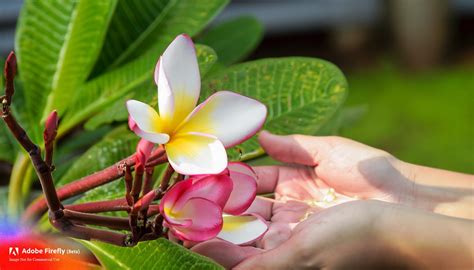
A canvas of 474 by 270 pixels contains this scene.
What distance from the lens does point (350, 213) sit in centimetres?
86

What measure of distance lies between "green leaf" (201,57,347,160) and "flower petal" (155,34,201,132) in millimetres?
264

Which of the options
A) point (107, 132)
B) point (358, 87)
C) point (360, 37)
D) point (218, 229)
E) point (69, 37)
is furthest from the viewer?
point (360, 37)

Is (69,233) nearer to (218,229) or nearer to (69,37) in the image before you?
(218,229)

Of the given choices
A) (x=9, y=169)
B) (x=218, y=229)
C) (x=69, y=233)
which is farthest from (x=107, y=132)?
(x=218, y=229)

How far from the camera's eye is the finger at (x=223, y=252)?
32.6 inches

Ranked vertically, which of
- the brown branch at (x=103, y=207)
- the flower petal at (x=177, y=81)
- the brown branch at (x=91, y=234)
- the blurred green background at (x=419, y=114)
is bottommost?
the blurred green background at (x=419, y=114)

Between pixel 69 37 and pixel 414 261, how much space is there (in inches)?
20.0

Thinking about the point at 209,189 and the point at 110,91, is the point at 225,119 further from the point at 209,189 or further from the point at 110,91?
the point at 110,91

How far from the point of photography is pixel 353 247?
2.81 ft

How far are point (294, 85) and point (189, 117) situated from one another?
0.32 m

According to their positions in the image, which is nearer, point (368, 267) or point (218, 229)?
point (218, 229)

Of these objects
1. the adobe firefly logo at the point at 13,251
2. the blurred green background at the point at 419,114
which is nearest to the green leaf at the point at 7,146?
the adobe firefly logo at the point at 13,251

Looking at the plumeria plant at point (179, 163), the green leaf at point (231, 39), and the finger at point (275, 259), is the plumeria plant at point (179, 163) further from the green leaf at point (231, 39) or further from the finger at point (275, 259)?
the green leaf at point (231, 39)

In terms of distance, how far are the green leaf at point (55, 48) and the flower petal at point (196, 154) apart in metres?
0.34
